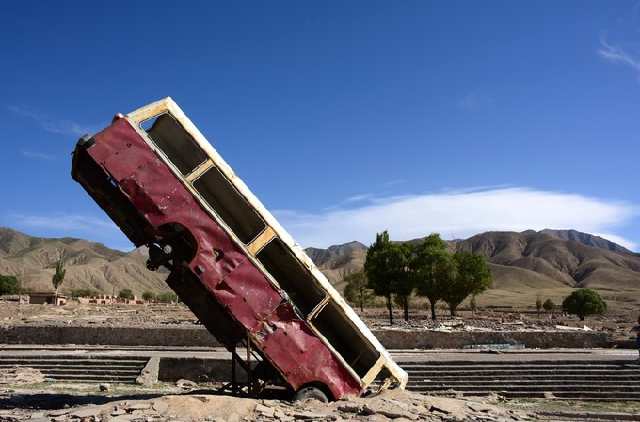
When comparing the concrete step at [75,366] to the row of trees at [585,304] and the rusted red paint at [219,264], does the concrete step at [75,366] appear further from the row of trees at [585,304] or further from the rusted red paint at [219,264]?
the row of trees at [585,304]

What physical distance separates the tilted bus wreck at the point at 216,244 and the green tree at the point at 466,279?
128ft

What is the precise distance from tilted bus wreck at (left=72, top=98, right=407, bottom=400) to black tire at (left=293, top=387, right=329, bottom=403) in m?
0.02

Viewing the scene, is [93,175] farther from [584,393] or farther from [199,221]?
[584,393]

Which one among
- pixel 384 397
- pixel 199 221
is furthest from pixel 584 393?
pixel 199 221

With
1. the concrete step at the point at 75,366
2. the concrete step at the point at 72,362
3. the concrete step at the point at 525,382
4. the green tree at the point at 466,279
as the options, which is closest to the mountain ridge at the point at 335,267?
the green tree at the point at 466,279

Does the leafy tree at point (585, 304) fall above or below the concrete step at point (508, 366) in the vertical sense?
above

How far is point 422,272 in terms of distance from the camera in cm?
4456

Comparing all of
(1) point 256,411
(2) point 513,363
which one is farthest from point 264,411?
(2) point 513,363

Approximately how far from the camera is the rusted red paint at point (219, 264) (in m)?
8.06

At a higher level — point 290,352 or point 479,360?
point 290,352

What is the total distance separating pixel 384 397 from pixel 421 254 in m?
37.5

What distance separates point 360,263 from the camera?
18100cm

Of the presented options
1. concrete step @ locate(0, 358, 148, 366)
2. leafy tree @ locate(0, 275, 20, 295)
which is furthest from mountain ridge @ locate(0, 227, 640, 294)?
concrete step @ locate(0, 358, 148, 366)

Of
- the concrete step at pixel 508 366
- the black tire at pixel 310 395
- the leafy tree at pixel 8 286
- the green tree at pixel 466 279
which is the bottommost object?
the leafy tree at pixel 8 286
